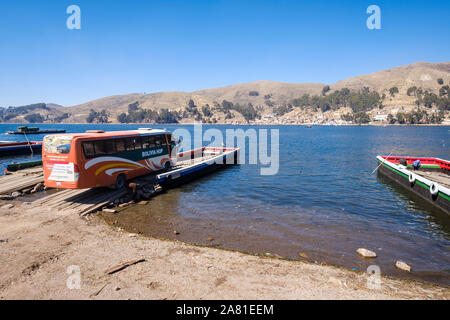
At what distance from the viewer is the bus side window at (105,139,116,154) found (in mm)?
17047

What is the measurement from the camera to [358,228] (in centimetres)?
1488

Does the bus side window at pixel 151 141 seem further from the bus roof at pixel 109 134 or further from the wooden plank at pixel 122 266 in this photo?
the wooden plank at pixel 122 266

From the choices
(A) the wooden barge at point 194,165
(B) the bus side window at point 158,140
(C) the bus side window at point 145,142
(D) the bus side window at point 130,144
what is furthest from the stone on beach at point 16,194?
(B) the bus side window at point 158,140

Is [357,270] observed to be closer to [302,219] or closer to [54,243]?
[302,219]

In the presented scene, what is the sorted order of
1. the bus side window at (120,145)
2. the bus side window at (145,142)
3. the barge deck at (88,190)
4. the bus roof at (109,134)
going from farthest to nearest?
the bus side window at (145,142)
the bus side window at (120,145)
the bus roof at (109,134)
the barge deck at (88,190)

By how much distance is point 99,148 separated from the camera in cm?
1642

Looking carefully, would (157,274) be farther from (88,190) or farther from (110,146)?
(88,190)

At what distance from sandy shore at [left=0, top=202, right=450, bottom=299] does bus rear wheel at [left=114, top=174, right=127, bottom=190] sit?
6396mm

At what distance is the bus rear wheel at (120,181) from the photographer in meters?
18.2

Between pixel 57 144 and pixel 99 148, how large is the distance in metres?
2.16

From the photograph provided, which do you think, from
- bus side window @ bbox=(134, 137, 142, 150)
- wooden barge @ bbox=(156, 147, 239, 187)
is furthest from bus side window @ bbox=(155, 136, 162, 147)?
wooden barge @ bbox=(156, 147, 239, 187)

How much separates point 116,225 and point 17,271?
5.28 m

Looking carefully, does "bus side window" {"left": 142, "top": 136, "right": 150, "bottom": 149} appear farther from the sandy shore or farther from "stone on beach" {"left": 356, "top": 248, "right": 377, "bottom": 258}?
"stone on beach" {"left": 356, "top": 248, "right": 377, "bottom": 258}

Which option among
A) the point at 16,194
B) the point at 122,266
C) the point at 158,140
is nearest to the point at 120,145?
the point at 158,140
